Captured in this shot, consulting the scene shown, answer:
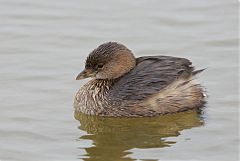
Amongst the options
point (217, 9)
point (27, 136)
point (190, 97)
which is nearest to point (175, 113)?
point (190, 97)

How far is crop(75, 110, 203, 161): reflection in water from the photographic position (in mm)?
9188

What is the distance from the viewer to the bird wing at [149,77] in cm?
1027

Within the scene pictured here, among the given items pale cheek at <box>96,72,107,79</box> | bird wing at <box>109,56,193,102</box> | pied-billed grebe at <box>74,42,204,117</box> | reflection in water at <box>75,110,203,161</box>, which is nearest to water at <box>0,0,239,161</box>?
reflection in water at <box>75,110,203,161</box>

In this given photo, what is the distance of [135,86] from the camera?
404 inches

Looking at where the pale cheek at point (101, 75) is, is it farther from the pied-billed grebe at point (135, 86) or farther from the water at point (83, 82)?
the water at point (83, 82)

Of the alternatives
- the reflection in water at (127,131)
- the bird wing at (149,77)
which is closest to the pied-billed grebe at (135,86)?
the bird wing at (149,77)

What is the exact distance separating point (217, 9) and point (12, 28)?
10.5 feet

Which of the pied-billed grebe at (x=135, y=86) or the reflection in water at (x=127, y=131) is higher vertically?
the pied-billed grebe at (x=135, y=86)

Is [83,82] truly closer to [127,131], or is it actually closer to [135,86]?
[135,86]

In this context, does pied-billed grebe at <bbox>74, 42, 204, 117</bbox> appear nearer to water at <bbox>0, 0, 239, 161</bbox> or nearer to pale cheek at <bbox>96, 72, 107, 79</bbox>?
pale cheek at <bbox>96, 72, 107, 79</bbox>

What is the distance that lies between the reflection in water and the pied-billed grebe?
115 millimetres

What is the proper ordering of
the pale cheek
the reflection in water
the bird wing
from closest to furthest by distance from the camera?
1. the reflection in water
2. the bird wing
3. the pale cheek

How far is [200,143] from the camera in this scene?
9266 mm

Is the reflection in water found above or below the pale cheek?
below
